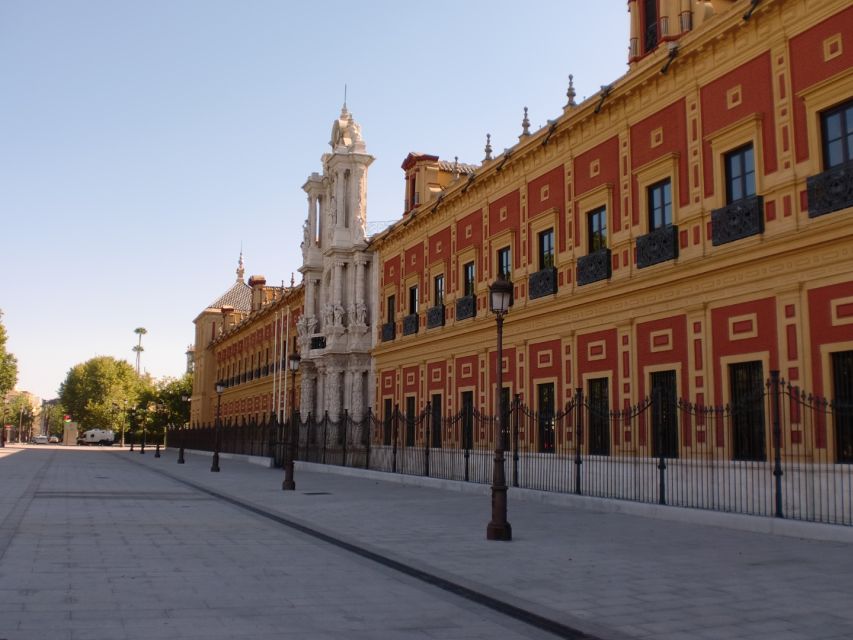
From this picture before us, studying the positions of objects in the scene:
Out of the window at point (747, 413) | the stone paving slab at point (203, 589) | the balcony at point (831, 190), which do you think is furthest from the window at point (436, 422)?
the balcony at point (831, 190)

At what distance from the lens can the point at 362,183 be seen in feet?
115

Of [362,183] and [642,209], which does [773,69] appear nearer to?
[642,209]

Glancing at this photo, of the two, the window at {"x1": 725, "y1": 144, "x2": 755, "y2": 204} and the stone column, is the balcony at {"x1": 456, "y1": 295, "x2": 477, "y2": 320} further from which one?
the window at {"x1": 725, "y1": 144, "x2": 755, "y2": 204}

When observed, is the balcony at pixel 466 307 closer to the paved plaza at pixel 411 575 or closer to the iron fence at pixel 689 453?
the iron fence at pixel 689 453

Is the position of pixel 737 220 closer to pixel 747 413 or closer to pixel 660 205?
pixel 660 205

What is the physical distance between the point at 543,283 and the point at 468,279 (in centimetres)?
495

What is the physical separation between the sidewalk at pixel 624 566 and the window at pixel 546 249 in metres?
7.25

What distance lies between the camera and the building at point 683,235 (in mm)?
13680

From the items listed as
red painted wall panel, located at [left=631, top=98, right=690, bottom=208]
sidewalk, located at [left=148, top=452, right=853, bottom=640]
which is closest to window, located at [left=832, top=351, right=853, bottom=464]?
sidewalk, located at [left=148, top=452, right=853, bottom=640]

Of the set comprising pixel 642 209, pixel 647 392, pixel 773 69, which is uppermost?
pixel 773 69

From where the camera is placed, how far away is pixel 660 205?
17750 mm

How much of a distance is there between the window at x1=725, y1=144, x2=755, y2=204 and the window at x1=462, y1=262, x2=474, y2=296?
1069 centimetres

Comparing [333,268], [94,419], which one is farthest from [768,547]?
[94,419]

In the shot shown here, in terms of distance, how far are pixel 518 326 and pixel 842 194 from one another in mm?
10407
